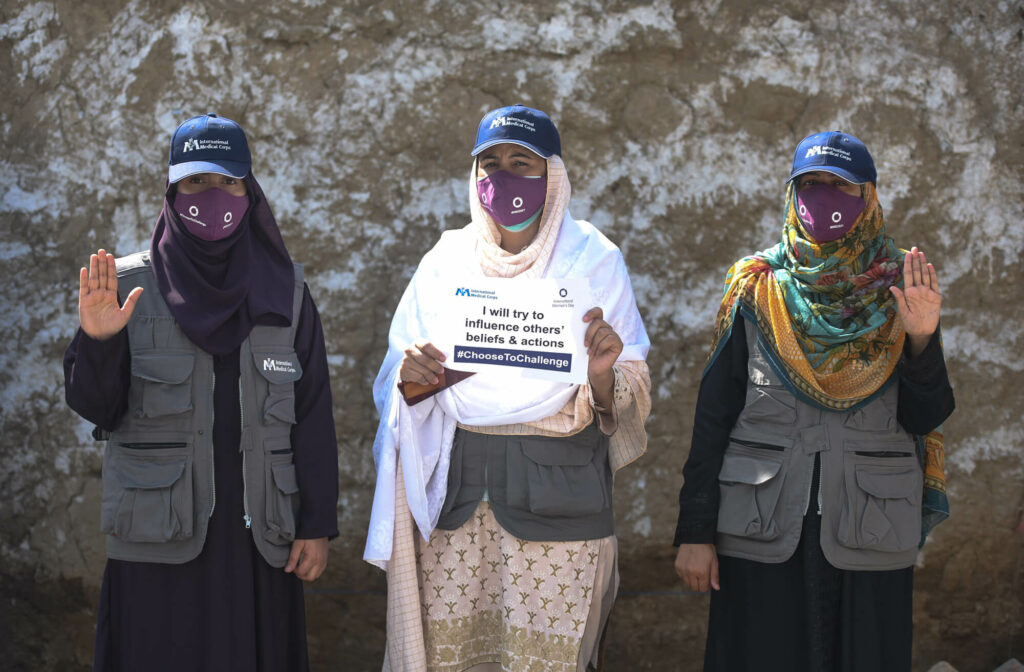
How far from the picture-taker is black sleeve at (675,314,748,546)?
2.85 meters

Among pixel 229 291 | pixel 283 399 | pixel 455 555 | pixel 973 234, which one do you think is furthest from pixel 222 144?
pixel 973 234

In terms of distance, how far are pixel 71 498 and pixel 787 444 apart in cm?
275

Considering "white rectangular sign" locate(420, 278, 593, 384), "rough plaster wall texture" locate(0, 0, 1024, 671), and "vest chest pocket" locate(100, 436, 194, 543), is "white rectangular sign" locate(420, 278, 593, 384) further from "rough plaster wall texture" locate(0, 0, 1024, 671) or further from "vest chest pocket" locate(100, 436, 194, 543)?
"rough plaster wall texture" locate(0, 0, 1024, 671)

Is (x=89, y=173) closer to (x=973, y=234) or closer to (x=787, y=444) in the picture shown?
(x=787, y=444)

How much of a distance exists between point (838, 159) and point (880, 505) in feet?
3.12

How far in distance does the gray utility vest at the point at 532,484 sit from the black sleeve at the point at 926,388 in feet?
2.81

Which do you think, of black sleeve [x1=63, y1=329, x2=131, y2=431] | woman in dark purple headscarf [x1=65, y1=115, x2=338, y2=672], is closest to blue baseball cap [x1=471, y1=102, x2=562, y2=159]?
woman in dark purple headscarf [x1=65, y1=115, x2=338, y2=672]

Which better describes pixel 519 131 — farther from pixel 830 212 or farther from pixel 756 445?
pixel 756 445

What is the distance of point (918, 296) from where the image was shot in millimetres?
2588

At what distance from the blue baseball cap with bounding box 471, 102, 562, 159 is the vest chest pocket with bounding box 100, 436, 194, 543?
3.87ft

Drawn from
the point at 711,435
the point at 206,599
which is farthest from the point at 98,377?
the point at 711,435

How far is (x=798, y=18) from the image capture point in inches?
154

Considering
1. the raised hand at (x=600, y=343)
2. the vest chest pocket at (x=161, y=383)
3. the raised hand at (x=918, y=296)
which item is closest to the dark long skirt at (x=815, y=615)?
the raised hand at (x=918, y=296)

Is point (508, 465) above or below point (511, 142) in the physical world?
below
